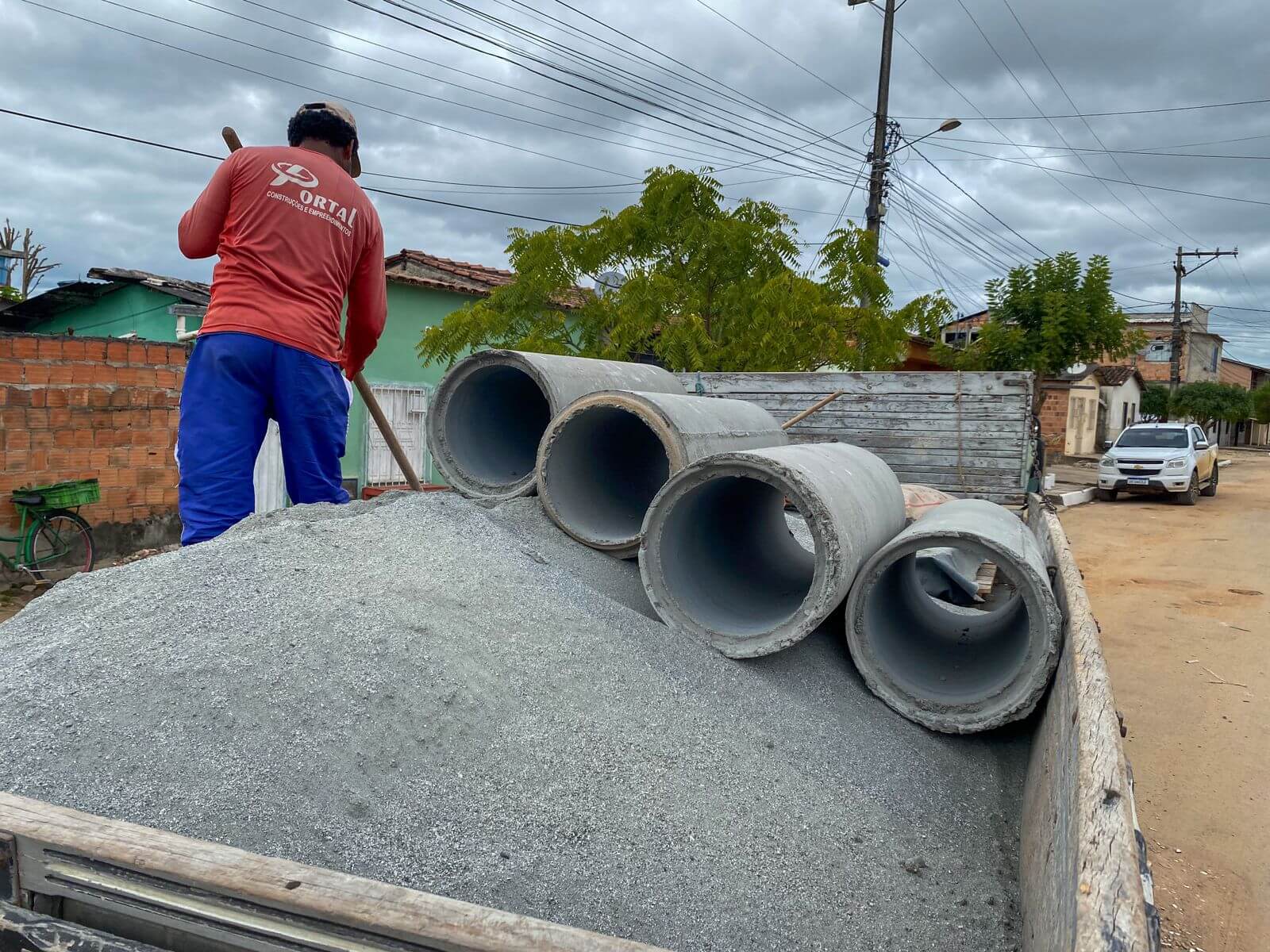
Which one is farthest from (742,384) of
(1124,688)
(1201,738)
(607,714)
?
(607,714)

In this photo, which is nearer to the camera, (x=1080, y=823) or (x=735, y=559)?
(x=1080, y=823)

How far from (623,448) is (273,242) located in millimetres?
2146

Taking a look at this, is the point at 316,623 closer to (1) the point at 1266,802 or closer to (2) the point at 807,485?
(2) the point at 807,485

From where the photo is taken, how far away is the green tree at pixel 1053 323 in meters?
16.2

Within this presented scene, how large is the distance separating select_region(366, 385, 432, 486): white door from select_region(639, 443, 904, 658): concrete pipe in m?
8.74

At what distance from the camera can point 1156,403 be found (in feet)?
122

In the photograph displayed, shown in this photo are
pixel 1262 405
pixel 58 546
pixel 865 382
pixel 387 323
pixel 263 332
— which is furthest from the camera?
pixel 1262 405

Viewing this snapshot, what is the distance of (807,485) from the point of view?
10.1ft

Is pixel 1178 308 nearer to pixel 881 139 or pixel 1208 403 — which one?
pixel 1208 403

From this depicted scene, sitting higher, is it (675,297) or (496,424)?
(675,297)

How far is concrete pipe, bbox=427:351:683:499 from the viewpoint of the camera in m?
4.29

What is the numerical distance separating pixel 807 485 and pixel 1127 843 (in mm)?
1703

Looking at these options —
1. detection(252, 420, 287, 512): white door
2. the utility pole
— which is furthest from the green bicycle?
the utility pole

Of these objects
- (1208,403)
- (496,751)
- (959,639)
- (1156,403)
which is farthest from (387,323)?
(1208,403)
